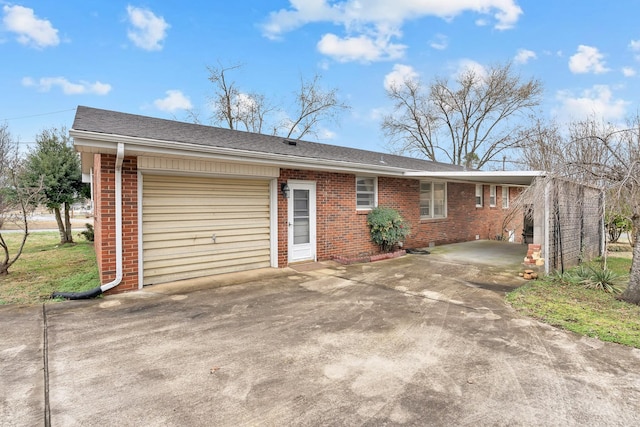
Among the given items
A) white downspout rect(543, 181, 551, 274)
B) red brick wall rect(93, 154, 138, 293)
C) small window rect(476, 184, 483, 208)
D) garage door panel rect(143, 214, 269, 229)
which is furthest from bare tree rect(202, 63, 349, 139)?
white downspout rect(543, 181, 551, 274)

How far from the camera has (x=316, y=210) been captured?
824 centimetres

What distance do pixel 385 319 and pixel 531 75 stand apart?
25.8 meters

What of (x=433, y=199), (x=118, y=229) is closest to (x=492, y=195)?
(x=433, y=199)

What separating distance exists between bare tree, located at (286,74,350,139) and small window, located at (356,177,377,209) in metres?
16.1

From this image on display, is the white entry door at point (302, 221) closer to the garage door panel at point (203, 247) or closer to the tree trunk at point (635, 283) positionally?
the garage door panel at point (203, 247)

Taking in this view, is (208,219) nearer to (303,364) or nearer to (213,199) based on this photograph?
(213,199)

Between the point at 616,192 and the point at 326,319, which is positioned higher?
the point at 616,192

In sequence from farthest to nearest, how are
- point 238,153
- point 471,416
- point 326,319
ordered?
point 238,153
point 326,319
point 471,416

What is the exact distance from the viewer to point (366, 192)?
9422 mm

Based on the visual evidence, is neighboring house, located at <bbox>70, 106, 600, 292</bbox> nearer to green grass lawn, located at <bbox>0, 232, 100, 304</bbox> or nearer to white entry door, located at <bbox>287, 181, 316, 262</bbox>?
white entry door, located at <bbox>287, 181, 316, 262</bbox>

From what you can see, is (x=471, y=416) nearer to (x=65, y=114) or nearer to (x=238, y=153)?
(x=238, y=153)

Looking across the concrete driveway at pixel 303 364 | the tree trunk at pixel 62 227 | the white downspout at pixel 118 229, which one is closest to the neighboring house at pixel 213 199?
the white downspout at pixel 118 229

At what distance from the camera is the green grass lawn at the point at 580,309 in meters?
3.91

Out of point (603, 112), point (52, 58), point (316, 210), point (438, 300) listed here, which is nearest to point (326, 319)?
point (438, 300)
